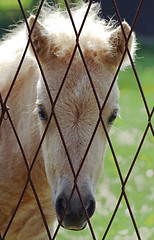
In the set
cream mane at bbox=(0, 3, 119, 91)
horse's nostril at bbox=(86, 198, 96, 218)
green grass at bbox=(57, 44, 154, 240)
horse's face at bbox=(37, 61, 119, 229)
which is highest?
cream mane at bbox=(0, 3, 119, 91)

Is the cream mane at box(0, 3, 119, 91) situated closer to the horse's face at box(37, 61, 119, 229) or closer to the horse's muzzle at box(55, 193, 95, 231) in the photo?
the horse's face at box(37, 61, 119, 229)

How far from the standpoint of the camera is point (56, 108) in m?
2.21

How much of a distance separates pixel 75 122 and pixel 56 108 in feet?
0.44

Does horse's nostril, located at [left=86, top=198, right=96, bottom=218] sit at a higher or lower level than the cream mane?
lower

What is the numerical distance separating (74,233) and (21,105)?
2.09m

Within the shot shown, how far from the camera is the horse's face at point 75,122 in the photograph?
201 centimetres

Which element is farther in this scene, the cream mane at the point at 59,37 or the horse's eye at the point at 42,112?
the cream mane at the point at 59,37

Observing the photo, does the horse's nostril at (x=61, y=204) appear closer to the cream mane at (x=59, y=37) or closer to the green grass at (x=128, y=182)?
the green grass at (x=128, y=182)

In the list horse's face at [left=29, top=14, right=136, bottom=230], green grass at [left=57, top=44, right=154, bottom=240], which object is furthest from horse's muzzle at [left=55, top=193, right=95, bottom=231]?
green grass at [left=57, top=44, right=154, bottom=240]

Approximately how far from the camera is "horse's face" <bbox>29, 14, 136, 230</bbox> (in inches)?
79.3

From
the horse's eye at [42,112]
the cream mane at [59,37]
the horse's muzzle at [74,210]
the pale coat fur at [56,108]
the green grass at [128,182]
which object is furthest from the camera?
the green grass at [128,182]

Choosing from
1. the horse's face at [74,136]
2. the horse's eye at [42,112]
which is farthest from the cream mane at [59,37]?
the horse's eye at [42,112]

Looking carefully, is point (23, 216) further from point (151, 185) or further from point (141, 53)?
point (141, 53)

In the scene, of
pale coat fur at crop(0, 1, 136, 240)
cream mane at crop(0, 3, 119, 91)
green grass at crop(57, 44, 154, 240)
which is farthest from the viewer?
green grass at crop(57, 44, 154, 240)
